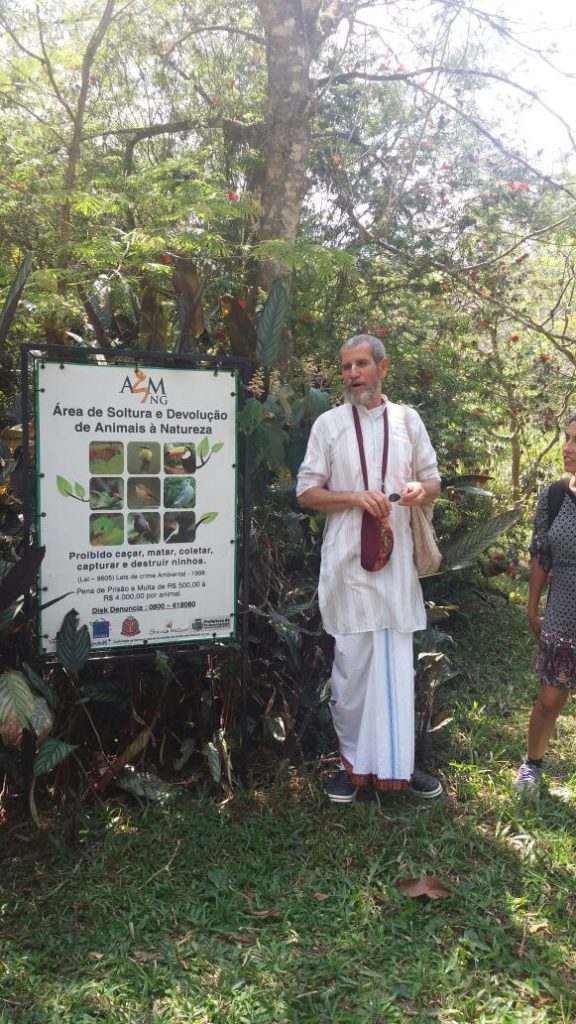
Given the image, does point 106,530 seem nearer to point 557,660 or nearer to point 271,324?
point 271,324

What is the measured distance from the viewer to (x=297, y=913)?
254 centimetres

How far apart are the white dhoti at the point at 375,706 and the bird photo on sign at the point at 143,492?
0.88 m

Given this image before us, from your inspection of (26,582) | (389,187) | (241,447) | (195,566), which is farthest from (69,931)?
(389,187)

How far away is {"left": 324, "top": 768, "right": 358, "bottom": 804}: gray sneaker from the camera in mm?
3133

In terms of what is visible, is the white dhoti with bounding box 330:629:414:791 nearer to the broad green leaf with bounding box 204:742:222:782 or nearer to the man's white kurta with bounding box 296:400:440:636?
the man's white kurta with bounding box 296:400:440:636

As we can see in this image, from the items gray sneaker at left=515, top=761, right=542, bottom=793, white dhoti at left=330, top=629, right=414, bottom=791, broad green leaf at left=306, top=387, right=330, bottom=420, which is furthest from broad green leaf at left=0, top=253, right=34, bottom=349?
gray sneaker at left=515, top=761, right=542, bottom=793

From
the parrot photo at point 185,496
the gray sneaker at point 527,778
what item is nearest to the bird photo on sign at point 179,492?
the parrot photo at point 185,496

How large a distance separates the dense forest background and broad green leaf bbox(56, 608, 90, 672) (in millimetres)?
14

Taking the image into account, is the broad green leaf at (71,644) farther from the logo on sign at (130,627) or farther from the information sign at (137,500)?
the logo on sign at (130,627)

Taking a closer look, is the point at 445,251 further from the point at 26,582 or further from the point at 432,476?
the point at 26,582

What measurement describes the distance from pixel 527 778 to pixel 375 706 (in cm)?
79

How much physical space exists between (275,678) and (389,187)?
447 cm

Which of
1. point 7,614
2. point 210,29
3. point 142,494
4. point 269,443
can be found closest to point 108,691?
point 7,614

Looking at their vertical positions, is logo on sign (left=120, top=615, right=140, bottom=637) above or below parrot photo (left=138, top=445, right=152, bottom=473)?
below
